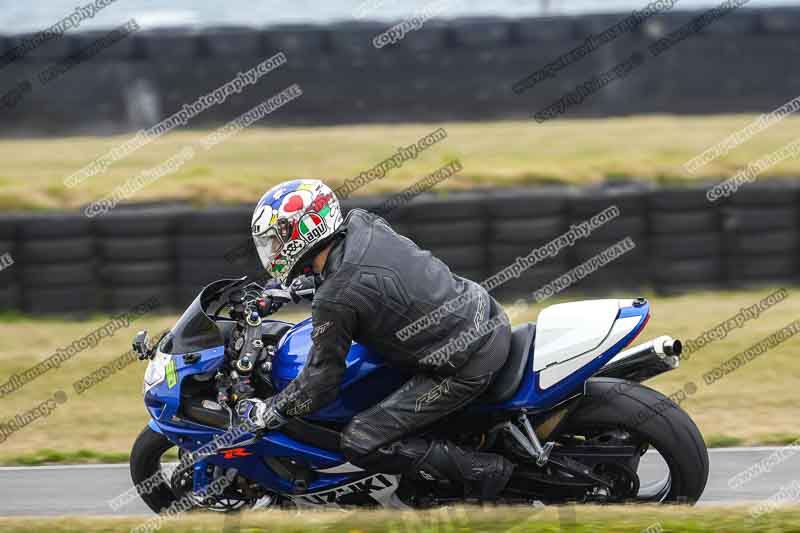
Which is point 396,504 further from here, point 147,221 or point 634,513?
point 147,221

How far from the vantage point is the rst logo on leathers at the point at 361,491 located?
5457 millimetres

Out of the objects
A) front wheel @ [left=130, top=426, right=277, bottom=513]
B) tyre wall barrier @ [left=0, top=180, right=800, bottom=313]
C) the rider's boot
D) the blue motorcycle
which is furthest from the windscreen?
tyre wall barrier @ [left=0, top=180, right=800, bottom=313]

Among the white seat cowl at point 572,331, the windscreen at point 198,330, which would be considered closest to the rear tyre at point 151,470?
the windscreen at point 198,330

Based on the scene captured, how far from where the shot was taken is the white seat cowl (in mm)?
5180

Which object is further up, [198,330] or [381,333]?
[381,333]

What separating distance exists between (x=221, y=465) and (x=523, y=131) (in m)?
11.8

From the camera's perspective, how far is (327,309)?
493 cm

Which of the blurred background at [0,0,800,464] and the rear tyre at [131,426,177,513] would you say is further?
the blurred background at [0,0,800,464]

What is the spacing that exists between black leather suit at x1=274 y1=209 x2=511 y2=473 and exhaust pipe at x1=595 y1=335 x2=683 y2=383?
0.56 m

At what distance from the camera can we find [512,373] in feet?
17.3

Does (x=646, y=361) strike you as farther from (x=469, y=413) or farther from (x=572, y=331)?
(x=469, y=413)

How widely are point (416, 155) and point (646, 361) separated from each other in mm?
8516

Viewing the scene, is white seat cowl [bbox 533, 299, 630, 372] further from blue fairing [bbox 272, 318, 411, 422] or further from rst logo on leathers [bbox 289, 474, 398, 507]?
rst logo on leathers [bbox 289, 474, 398, 507]

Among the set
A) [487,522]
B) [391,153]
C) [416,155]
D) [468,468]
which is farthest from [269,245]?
[391,153]
